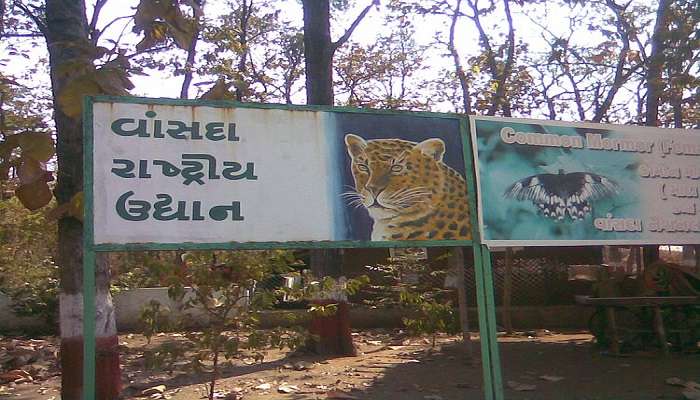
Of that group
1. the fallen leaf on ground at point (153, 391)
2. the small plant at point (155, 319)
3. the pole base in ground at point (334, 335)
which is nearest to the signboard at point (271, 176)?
the small plant at point (155, 319)

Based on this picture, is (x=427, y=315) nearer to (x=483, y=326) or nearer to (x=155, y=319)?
(x=483, y=326)

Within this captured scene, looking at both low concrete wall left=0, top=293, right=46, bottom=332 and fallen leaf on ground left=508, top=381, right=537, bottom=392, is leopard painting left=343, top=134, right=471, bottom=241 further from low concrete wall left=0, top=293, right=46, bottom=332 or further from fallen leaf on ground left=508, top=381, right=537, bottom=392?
low concrete wall left=0, top=293, right=46, bottom=332

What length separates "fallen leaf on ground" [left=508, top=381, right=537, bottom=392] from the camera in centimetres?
824

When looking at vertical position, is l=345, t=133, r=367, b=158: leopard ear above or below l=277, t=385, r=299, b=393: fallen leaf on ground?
above

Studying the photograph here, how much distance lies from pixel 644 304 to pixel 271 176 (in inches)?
254

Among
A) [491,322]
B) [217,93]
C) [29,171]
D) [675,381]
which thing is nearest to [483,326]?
[491,322]

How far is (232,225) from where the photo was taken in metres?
5.50

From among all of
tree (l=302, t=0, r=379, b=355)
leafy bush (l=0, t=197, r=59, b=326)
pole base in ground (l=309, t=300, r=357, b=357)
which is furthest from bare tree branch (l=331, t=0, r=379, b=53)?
leafy bush (l=0, t=197, r=59, b=326)

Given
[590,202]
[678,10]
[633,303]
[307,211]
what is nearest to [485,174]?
[590,202]

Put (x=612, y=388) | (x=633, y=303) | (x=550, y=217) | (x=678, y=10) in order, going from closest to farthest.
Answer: (x=550, y=217) → (x=612, y=388) → (x=633, y=303) → (x=678, y=10)

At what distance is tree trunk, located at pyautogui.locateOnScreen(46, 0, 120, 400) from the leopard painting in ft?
9.62

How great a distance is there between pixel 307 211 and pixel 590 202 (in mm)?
2741

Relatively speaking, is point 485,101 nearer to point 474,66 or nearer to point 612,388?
point 474,66

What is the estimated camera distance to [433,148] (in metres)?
6.27
